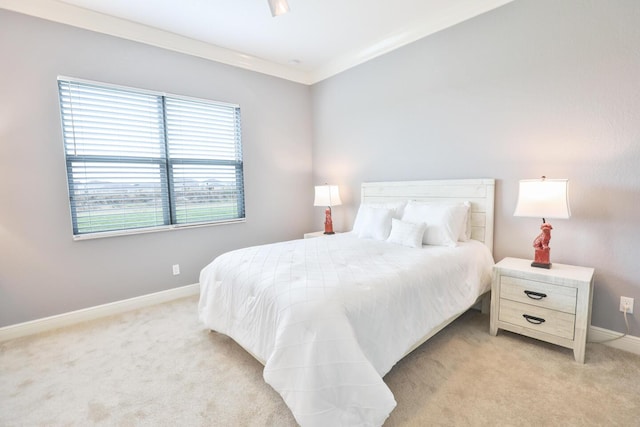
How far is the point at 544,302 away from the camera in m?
2.12

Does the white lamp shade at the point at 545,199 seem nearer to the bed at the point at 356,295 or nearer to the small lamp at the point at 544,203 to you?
the small lamp at the point at 544,203

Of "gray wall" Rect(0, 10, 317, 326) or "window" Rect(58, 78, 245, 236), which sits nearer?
"gray wall" Rect(0, 10, 317, 326)

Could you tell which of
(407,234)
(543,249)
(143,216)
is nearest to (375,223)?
(407,234)

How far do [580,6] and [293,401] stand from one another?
3269 mm

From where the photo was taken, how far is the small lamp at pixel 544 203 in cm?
208

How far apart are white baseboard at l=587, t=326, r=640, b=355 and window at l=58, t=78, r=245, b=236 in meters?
3.66

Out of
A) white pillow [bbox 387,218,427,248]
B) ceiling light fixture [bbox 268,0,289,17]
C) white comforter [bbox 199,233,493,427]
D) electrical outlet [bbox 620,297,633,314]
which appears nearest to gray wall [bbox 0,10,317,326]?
white comforter [bbox 199,233,493,427]

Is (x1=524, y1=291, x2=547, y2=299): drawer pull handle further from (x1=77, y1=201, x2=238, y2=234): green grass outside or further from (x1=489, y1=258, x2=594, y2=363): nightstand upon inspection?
(x1=77, y1=201, x2=238, y2=234): green grass outside

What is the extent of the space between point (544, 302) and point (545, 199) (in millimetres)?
748

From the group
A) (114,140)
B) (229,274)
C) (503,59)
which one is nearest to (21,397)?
(229,274)

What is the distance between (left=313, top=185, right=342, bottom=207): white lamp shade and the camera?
3.89 meters

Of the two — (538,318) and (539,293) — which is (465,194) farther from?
(538,318)

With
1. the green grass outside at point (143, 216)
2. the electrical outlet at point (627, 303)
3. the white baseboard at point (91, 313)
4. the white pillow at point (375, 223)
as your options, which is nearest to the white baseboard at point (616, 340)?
the electrical outlet at point (627, 303)

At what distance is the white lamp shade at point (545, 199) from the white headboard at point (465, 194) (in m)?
0.46
